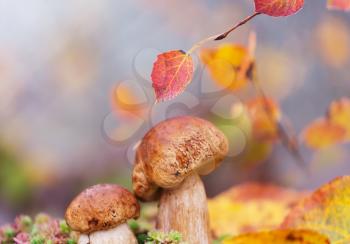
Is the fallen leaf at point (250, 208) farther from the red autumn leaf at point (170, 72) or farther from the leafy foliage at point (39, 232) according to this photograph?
the red autumn leaf at point (170, 72)

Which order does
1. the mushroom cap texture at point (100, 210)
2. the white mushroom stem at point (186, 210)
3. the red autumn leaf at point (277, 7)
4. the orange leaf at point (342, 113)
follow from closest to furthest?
the red autumn leaf at point (277, 7) < the mushroom cap texture at point (100, 210) < the white mushroom stem at point (186, 210) < the orange leaf at point (342, 113)

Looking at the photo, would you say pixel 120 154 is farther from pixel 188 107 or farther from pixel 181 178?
pixel 181 178

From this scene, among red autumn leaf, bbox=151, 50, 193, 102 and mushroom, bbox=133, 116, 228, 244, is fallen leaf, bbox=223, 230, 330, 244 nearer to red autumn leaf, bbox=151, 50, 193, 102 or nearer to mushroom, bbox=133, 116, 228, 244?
mushroom, bbox=133, 116, 228, 244

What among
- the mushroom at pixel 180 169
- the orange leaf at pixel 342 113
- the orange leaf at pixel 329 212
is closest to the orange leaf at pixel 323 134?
the orange leaf at pixel 342 113

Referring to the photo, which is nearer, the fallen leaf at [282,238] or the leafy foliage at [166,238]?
the leafy foliage at [166,238]

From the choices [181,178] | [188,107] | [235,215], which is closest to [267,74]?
[188,107]

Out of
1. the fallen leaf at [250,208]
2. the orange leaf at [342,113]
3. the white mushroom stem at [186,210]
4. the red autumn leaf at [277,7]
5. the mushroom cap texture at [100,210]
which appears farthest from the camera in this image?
the orange leaf at [342,113]
